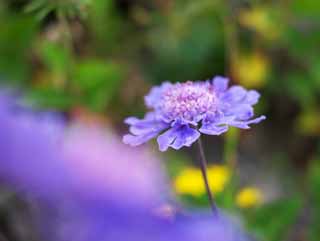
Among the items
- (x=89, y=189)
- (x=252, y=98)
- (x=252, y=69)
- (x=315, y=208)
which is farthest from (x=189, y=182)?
(x=89, y=189)

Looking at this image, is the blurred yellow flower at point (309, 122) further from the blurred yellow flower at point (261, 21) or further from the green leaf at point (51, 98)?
the green leaf at point (51, 98)

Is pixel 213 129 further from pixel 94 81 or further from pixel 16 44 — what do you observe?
pixel 16 44

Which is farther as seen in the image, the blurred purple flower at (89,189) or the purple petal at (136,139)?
the purple petal at (136,139)

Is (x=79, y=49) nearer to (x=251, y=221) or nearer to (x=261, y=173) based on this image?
(x=261, y=173)

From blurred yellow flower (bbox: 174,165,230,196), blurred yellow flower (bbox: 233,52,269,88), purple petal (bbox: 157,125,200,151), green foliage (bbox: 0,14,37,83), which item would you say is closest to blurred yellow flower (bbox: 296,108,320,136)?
blurred yellow flower (bbox: 233,52,269,88)

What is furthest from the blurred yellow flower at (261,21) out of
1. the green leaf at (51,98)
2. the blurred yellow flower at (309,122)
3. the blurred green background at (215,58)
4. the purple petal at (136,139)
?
the purple petal at (136,139)

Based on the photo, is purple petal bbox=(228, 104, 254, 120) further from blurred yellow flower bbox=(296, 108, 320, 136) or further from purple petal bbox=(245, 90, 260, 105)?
blurred yellow flower bbox=(296, 108, 320, 136)
